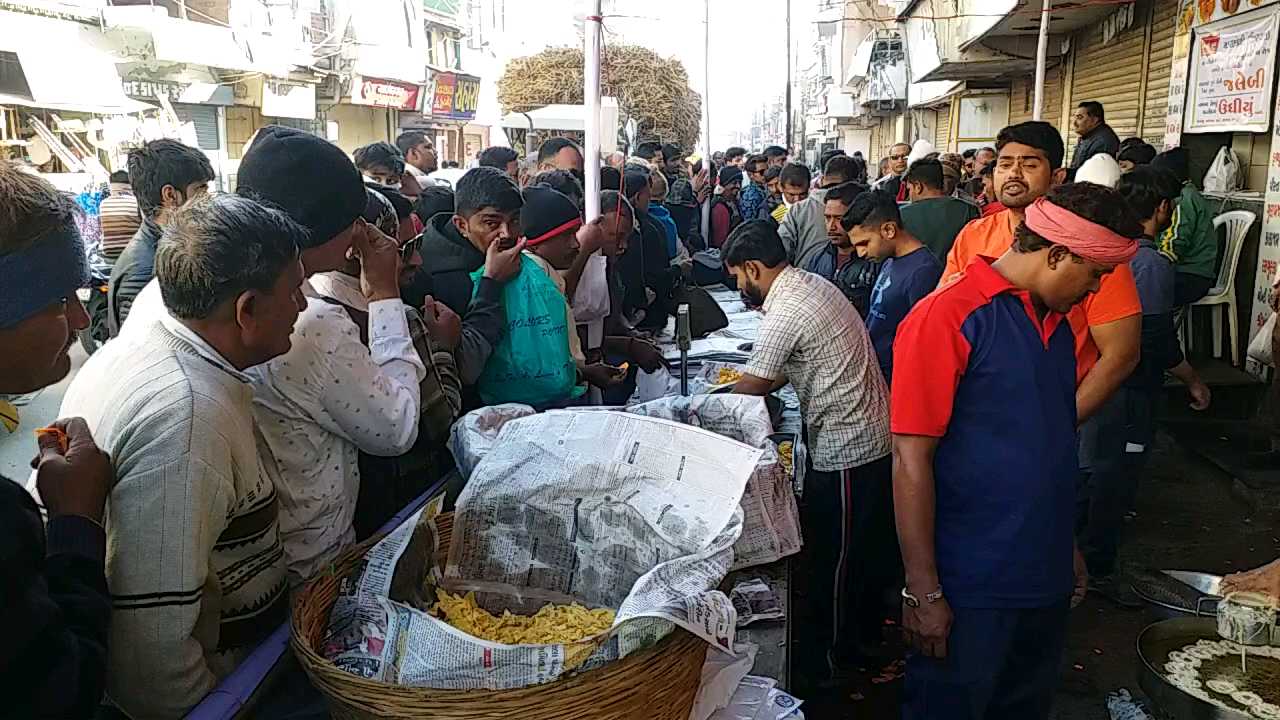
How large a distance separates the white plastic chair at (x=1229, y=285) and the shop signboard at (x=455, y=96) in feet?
81.4

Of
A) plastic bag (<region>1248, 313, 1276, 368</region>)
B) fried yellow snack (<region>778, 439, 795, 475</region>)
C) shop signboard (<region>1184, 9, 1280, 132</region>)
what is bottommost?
plastic bag (<region>1248, 313, 1276, 368</region>)

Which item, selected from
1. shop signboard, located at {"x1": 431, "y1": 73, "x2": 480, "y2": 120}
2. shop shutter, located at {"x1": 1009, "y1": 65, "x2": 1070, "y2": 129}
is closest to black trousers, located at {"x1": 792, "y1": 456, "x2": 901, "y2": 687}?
shop shutter, located at {"x1": 1009, "y1": 65, "x2": 1070, "y2": 129}

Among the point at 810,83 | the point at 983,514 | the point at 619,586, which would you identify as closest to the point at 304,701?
the point at 619,586

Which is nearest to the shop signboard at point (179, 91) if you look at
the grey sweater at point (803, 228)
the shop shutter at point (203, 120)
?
the shop shutter at point (203, 120)

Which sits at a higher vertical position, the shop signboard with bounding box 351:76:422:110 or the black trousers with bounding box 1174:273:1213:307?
the shop signboard with bounding box 351:76:422:110

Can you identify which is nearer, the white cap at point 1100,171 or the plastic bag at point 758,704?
the plastic bag at point 758,704

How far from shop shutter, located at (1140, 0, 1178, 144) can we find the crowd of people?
5.38m

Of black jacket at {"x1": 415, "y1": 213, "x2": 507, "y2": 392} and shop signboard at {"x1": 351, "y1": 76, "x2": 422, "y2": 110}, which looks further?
shop signboard at {"x1": 351, "y1": 76, "x2": 422, "y2": 110}

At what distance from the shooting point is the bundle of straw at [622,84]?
18.4 m

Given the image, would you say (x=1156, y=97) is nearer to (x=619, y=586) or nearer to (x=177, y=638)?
(x=619, y=586)

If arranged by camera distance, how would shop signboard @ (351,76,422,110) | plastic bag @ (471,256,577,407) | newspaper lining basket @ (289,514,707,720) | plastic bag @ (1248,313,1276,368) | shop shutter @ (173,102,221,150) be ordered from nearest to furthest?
newspaper lining basket @ (289,514,707,720) < plastic bag @ (471,256,577,407) < plastic bag @ (1248,313,1276,368) < shop shutter @ (173,102,221,150) < shop signboard @ (351,76,422,110)

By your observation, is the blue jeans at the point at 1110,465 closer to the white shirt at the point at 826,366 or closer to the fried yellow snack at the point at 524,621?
the white shirt at the point at 826,366

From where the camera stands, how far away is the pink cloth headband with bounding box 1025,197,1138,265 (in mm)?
2170

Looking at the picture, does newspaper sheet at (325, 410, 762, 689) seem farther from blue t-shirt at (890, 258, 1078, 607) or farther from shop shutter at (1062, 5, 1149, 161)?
shop shutter at (1062, 5, 1149, 161)
